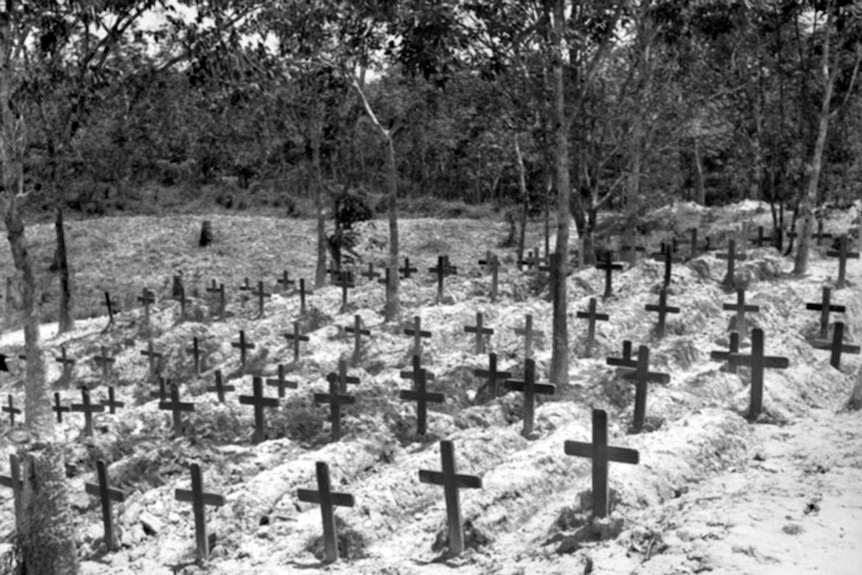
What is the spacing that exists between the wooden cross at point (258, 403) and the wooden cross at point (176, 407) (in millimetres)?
1151

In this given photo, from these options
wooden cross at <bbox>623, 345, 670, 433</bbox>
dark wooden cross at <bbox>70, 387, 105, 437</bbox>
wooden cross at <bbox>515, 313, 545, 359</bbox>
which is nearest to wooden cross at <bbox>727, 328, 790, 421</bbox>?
wooden cross at <bbox>623, 345, 670, 433</bbox>

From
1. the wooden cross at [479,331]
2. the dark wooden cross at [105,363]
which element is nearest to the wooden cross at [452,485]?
the wooden cross at [479,331]

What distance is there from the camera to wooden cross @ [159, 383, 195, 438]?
12.1 metres

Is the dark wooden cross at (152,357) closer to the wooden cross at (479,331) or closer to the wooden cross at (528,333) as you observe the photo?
the wooden cross at (479,331)

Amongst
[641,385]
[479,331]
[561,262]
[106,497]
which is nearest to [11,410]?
[106,497]

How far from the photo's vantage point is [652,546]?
654 cm

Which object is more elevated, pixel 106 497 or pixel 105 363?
pixel 106 497

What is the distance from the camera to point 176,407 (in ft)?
39.6

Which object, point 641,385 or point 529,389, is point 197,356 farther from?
point 641,385

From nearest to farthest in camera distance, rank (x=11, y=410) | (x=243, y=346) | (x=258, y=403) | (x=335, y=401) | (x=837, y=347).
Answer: (x=335, y=401)
(x=258, y=403)
(x=837, y=347)
(x=11, y=410)
(x=243, y=346)

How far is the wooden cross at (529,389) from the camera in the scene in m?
10.1

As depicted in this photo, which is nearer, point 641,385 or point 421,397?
point 641,385

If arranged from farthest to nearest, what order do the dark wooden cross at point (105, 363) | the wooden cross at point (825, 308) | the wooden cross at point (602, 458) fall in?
the dark wooden cross at point (105, 363), the wooden cross at point (825, 308), the wooden cross at point (602, 458)

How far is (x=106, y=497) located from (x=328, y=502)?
279 cm
